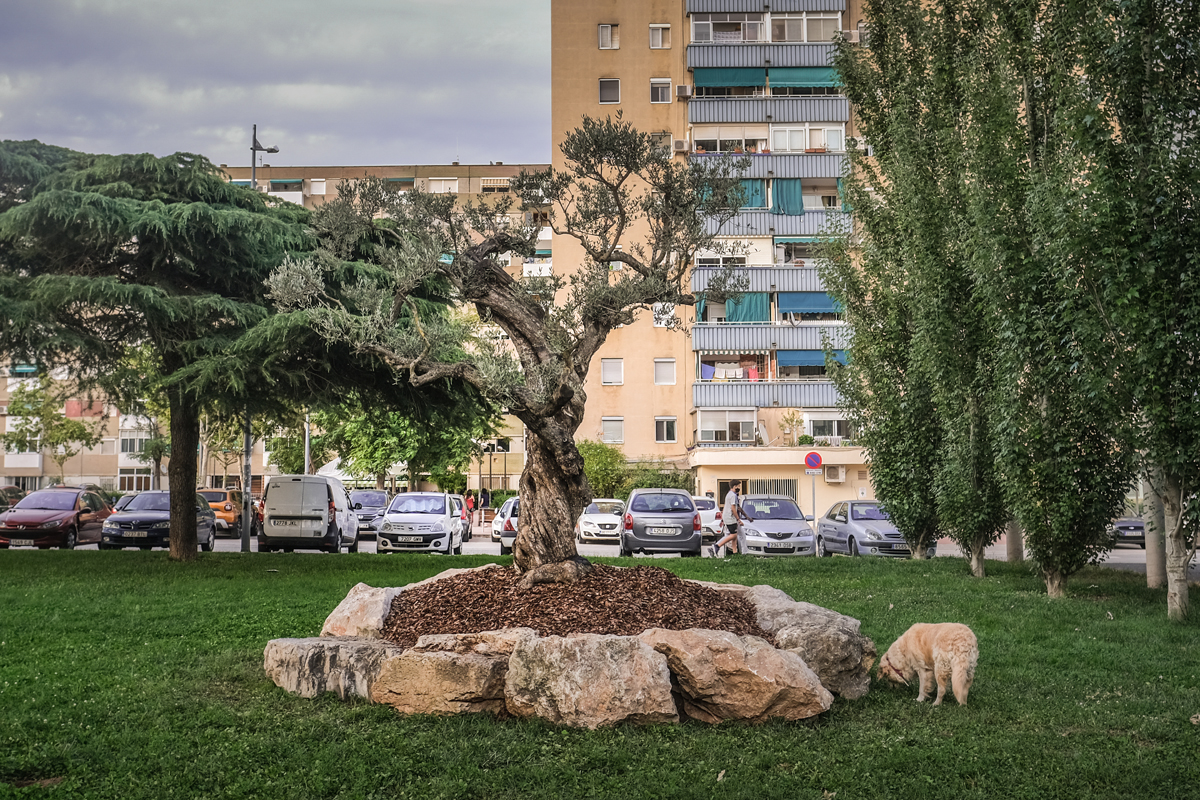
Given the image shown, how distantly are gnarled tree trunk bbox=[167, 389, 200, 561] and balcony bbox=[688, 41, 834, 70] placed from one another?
123 feet

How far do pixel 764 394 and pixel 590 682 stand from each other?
139 feet

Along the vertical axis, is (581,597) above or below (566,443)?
below

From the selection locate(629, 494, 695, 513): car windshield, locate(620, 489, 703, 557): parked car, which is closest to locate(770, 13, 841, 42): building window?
locate(629, 494, 695, 513): car windshield

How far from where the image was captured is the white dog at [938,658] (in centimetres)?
823

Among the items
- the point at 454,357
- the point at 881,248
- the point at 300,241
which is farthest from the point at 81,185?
the point at 881,248

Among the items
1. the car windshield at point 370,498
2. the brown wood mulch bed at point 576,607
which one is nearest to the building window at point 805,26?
the car windshield at point 370,498

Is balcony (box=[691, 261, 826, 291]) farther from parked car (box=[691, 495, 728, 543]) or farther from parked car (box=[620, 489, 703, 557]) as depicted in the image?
parked car (box=[620, 489, 703, 557])

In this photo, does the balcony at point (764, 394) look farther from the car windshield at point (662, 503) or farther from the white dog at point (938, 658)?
the white dog at point (938, 658)

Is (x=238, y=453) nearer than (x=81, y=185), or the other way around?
(x=81, y=185)

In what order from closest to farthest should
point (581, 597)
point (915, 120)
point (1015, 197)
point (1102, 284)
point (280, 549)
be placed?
point (581, 597) → point (1102, 284) → point (1015, 197) → point (915, 120) → point (280, 549)

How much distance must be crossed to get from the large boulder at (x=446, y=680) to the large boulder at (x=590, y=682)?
180 millimetres

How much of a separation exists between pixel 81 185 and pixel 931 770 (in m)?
17.4

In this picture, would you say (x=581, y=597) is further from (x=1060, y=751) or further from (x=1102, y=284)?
(x=1102, y=284)

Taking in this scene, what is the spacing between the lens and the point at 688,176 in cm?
1110
